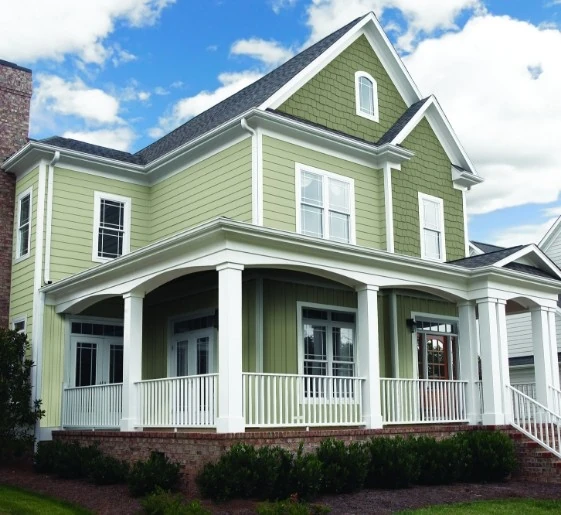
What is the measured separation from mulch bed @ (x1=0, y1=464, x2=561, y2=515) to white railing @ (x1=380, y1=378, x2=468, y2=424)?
70.1 inches

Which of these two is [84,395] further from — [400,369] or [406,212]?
[406,212]

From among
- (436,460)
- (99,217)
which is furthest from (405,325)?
(99,217)

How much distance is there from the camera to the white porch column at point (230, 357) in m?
12.0

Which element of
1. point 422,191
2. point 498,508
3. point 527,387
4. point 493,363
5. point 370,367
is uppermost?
point 422,191

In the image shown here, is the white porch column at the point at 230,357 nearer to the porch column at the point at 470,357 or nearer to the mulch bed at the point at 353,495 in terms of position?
the mulch bed at the point at 353,495

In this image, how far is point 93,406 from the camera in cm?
1606

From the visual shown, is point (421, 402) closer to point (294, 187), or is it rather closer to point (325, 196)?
point (325, 196)

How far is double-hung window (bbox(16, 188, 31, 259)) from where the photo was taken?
1880cm

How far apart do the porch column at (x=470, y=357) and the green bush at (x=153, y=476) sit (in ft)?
22.3

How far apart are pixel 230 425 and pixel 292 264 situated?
3201mm

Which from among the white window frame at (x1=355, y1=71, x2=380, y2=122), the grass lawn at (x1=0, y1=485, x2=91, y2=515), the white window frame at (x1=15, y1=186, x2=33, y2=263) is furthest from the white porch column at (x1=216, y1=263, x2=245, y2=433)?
the white window frame at (x1=355, y1=71, x2=380, y2=122)

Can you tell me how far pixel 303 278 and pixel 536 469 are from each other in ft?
19.6

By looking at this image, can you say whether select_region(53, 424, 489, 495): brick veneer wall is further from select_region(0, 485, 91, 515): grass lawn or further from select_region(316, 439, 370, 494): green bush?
select_region(0, 485, 91, 515): grass lawn

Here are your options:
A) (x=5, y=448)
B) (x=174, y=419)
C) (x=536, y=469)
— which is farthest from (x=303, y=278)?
(x=5, y=448)
